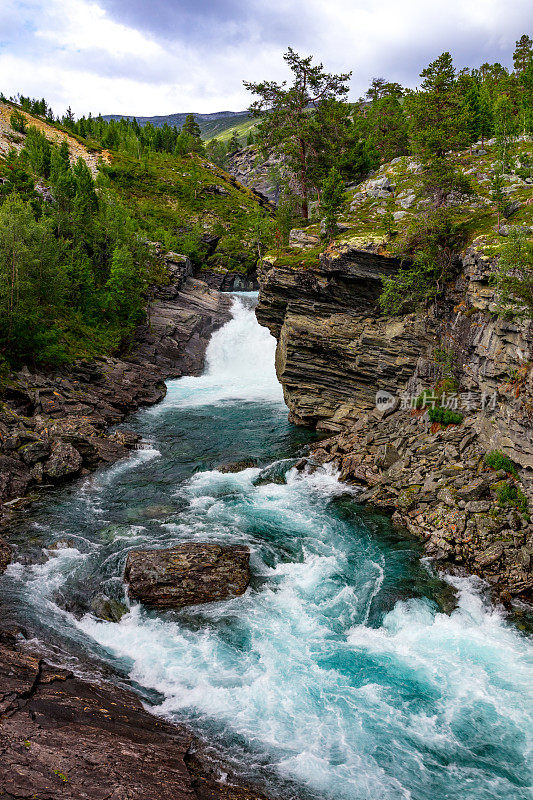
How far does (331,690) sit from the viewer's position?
44.9 feet

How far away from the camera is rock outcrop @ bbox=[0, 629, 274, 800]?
8820 millimetres

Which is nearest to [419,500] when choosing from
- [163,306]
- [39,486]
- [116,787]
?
[116,787]

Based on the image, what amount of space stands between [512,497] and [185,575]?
14088mm

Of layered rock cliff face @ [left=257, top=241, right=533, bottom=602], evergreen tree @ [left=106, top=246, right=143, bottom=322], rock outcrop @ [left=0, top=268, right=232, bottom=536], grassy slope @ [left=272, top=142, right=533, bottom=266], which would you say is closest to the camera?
layered rock cliff face @ [left=257, top=241, right=533, bottom=602]

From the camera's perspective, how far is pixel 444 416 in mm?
25625

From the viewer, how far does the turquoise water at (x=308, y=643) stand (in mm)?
11688

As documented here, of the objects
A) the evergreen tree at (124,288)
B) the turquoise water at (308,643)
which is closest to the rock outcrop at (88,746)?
the turquoise water at (308,643)

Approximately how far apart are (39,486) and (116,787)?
1928 cm

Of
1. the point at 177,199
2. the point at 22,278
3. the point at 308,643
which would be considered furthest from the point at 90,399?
the point at 177,199

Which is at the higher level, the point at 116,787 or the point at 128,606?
the point at 116,787

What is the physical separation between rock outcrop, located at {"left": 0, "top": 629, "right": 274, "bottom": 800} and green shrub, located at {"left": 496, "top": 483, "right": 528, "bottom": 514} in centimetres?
1463

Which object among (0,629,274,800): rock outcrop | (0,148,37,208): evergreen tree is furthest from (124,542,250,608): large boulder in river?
(0,148,37,208): evergreen tree

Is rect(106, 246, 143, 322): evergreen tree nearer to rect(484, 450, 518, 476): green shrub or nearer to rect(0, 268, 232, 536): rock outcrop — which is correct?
rect(0, 268, 232, 536): rock outcrop

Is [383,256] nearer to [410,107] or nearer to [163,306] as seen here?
[410,107]
